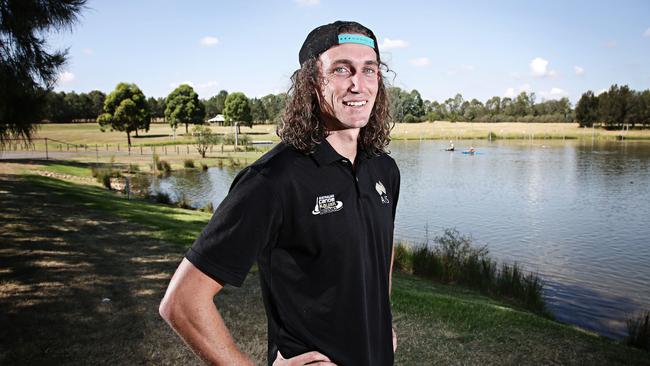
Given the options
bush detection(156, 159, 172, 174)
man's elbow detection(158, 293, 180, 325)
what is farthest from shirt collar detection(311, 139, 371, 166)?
bush detection(156, 159, 172, 174)

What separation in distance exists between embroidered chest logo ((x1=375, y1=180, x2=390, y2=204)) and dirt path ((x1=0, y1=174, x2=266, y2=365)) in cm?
416

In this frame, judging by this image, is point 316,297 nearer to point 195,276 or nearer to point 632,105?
point 195,276

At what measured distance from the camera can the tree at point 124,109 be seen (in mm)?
61094

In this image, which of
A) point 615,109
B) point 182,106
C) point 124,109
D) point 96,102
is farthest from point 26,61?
point 96,102

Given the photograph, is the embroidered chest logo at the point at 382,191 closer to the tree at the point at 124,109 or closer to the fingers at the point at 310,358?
the fingers at the point at 310,358

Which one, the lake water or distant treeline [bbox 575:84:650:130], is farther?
distant treeline [bbox 575:84:650:130]

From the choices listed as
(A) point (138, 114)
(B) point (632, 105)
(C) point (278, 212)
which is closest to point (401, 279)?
(C) point (278, 212)

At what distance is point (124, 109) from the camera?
200 ft

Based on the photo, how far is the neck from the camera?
1968mm

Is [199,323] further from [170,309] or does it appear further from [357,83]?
[357,83]

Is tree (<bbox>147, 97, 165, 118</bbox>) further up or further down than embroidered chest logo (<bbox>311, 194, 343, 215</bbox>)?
further up

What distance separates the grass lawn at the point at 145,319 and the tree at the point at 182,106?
260 ft

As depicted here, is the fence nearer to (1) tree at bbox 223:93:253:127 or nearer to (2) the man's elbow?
(2) the man's elbow

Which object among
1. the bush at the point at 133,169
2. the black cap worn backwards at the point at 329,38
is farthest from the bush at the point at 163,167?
the black cap worn backwards at the point at 329,38
